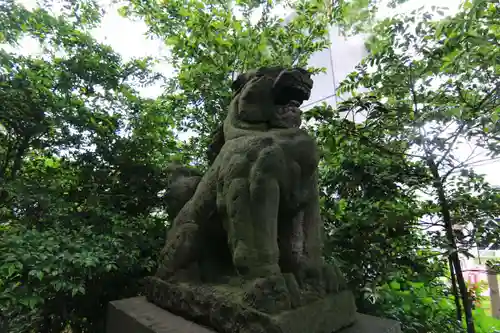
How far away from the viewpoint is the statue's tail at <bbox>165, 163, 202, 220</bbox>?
2.10 m

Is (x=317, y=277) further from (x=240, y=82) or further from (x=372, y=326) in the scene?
(x=240, y=82)

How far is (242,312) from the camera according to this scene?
1248 millimetres

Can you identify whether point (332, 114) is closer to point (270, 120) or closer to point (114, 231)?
point (270, 120)

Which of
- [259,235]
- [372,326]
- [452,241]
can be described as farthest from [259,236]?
[452,241]

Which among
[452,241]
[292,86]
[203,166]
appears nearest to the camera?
[292,86]

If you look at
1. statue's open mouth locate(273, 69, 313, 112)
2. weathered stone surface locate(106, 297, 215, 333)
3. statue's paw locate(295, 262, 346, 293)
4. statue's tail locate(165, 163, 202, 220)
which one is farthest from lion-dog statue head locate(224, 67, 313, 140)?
weathered stone surface locate(106, 297, 215, 333)

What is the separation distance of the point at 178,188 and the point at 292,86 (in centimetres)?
100

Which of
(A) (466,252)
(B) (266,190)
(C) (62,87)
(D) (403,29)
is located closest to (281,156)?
(B) (266,190)

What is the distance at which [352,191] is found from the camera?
2867mm

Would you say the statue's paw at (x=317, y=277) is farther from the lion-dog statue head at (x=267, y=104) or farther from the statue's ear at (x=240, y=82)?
the statue's ear at (x=240, y=82)

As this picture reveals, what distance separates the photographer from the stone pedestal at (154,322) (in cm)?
145

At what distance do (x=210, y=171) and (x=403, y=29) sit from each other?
5.90 feet

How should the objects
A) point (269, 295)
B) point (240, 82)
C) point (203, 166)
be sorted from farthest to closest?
point (203, 166), point (240, 82), point (269, 295)

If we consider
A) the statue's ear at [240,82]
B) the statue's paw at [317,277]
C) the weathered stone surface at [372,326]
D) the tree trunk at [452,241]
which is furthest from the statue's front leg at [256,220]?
the tree trunk at [452,241]
